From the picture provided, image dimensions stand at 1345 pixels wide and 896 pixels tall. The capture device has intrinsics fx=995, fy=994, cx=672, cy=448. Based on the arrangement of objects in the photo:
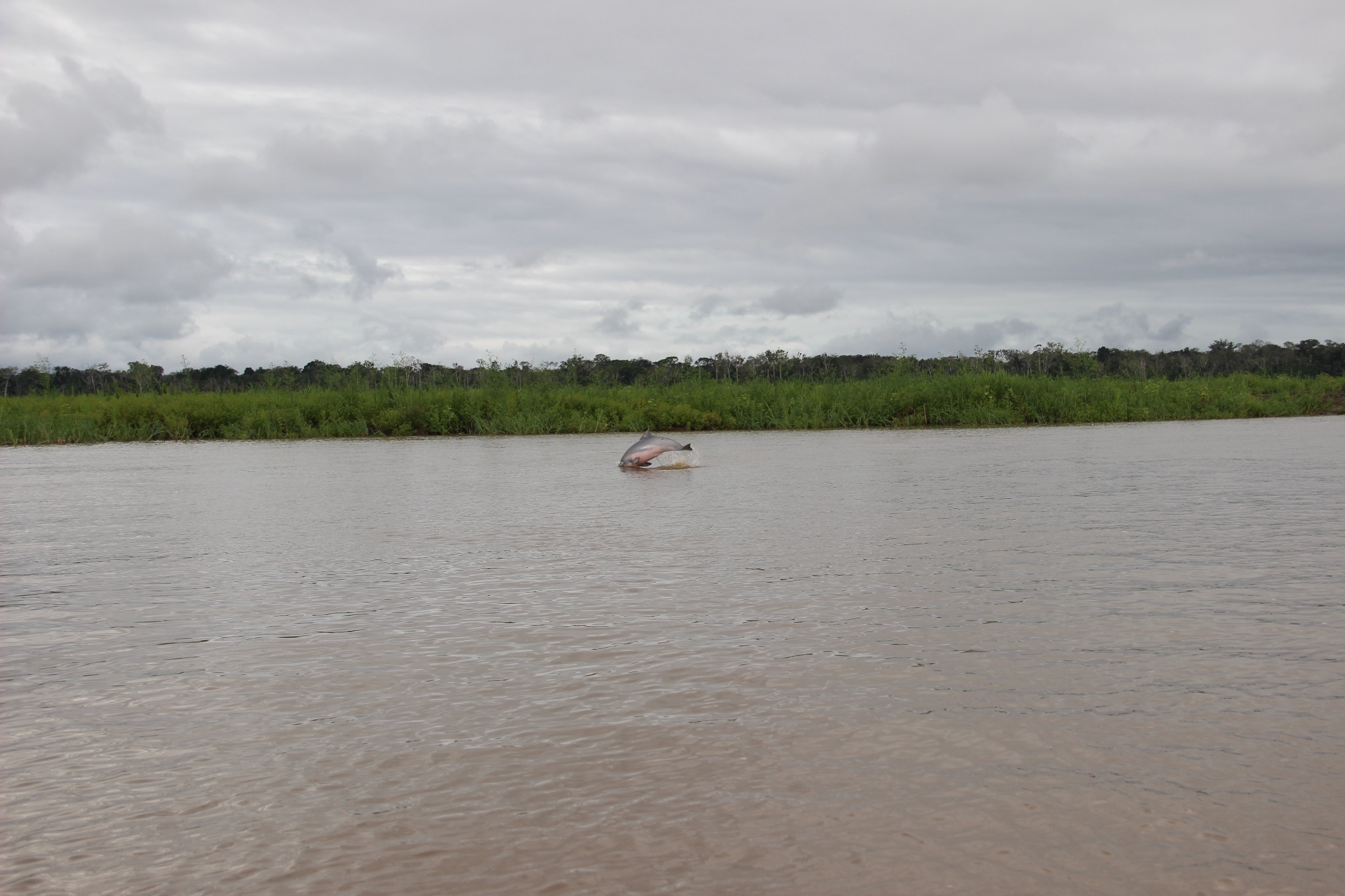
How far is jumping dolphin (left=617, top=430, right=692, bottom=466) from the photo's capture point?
41.0 ft

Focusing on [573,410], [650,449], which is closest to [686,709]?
[650,449]

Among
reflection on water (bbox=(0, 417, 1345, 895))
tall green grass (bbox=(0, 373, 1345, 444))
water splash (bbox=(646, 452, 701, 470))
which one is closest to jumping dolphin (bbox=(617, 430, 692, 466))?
water splash (bbox=(646, 452, 701, 470))

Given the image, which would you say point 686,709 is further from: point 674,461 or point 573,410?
point 573,410

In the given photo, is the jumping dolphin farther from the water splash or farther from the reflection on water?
the reflection on water

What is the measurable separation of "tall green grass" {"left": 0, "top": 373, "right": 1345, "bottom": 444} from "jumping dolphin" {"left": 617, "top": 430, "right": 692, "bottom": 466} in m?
10.2

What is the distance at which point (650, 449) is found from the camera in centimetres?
1252

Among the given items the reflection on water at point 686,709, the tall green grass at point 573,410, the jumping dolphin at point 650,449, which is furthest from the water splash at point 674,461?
the tall green grass at point 573,410

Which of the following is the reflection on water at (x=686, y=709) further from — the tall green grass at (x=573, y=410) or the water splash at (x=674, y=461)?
the tall green grass at (x=573, y=410)

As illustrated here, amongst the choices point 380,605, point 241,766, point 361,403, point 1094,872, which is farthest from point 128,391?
point 1094,872

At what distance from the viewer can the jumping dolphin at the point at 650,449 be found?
12.5 meters

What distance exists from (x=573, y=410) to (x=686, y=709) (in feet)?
68.4

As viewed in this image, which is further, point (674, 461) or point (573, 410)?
point (573, 410)

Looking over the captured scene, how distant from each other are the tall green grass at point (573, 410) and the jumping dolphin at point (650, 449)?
1019cm

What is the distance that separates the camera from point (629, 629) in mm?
3996
